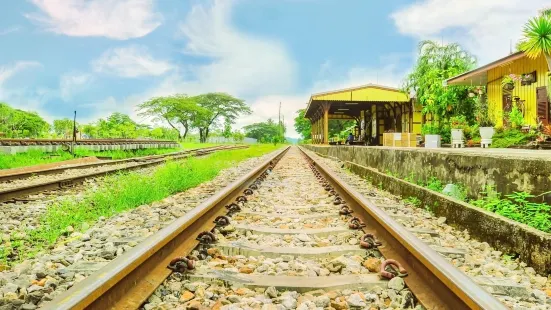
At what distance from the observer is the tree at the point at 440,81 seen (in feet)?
65.9

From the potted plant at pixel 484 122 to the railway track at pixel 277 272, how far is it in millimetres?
11184

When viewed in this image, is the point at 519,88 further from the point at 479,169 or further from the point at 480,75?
the point at 479,169

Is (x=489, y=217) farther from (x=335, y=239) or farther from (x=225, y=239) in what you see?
(x=225, y=239)

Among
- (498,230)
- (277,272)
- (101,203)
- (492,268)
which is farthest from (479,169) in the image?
(101,203)

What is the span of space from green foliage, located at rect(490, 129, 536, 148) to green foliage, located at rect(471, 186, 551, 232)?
906 cm

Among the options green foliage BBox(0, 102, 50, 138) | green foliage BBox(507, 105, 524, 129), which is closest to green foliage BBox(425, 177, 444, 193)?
green foliage BBox(507, 105, 524, 129)

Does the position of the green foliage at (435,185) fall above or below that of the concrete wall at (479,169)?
below

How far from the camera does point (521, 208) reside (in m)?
3.81

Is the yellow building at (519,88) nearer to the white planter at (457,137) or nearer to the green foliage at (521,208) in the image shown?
the white planter at (457,137)

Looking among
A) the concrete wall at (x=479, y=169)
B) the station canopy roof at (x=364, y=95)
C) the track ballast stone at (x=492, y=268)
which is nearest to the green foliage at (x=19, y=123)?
the station canopy roof at (x=364, y=95)

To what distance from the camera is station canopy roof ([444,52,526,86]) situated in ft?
47.3

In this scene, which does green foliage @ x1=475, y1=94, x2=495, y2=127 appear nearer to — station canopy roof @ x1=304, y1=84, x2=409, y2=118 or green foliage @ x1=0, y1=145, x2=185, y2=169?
station canopy roof @ x1=304, y1=84, x2=409, y2=118

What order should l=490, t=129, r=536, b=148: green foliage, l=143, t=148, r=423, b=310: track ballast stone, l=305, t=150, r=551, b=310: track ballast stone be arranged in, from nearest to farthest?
1. l=143, t=148, r=423, b=310: track ballast stone
2. l=305, t=150, r=551, b=310: track ballast stone
3. l=490, t=129, r=536, b=148: green foliage

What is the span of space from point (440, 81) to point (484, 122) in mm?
7486
